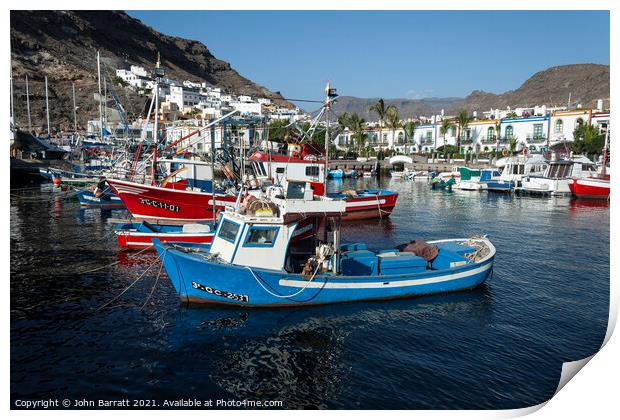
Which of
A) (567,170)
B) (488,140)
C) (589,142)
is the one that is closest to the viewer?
(567,170)

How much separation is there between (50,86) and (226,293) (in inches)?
5327

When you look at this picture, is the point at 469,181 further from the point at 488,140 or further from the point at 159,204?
the point at 159,204

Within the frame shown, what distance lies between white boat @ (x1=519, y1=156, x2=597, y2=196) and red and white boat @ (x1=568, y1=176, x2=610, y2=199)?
4534mm

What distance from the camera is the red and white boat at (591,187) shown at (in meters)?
A: 56.9

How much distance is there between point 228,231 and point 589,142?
271 ft

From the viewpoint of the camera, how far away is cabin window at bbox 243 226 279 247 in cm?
1800

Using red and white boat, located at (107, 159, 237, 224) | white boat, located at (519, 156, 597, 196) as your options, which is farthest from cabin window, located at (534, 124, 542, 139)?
red and white boat, located at (107, 159, 237, 224)

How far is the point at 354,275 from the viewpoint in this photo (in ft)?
66.6

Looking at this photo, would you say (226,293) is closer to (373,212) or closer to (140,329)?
(140,329)

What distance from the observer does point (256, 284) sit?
58.7ft

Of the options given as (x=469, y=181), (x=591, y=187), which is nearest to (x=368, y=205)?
(x=591, y=187)

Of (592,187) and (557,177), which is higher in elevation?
(557,177)

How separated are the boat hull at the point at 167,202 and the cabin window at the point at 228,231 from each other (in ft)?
53.4
